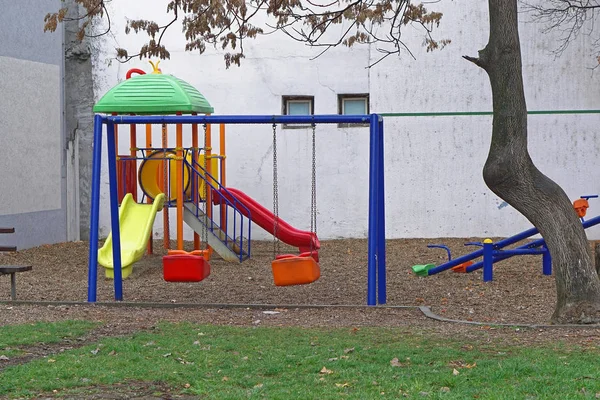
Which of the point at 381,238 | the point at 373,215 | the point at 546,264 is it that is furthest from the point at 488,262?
the point at 373,215

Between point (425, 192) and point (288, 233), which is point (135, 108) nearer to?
point (288, 233)

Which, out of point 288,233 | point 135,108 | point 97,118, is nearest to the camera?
point 97,118

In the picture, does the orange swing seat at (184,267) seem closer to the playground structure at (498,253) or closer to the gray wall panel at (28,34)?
the playground structure at (498,253)

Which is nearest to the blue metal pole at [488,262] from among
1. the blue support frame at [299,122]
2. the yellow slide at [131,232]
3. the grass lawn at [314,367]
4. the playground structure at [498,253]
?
the playground structure at [498,253]

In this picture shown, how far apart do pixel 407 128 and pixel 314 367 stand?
1064 centimetres

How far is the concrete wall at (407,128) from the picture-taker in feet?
54.5

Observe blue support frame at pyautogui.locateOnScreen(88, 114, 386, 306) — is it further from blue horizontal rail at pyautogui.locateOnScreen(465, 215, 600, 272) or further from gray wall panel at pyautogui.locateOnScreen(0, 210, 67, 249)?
gray wall panel at pyautogui.locateOnScreen(0, 210, 67, 249)

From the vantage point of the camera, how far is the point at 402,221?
17.0 meters

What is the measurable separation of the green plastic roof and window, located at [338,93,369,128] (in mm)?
3701

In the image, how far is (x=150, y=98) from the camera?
13.8 meters

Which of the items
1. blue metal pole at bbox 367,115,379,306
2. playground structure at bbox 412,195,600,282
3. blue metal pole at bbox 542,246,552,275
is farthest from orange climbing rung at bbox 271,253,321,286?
blue metal pole at bbox 542,246,552,275

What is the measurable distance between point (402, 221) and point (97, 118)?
25.5 ft

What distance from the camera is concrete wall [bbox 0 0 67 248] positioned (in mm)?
15477

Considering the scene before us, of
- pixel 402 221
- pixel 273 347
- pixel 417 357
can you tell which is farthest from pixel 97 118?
pixel 402 221
